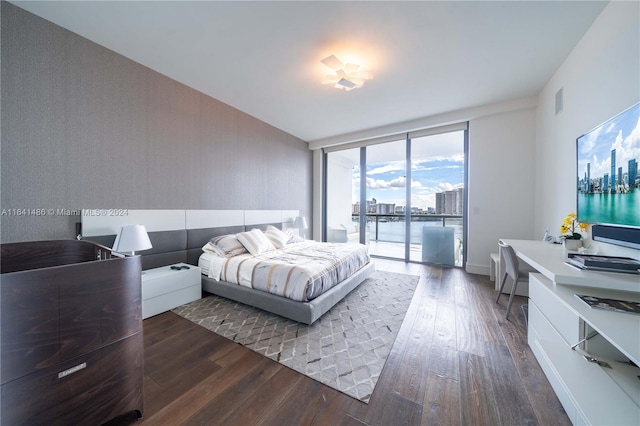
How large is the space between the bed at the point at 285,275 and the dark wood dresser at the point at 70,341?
1285mm

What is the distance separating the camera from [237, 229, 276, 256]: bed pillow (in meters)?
3.22

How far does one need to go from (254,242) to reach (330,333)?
1743mm

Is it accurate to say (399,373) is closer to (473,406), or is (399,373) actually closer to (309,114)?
(473,406)

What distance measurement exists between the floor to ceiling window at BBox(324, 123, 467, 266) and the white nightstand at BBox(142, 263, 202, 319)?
3.64 meters

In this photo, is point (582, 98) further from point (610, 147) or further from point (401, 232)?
point (401, 232)

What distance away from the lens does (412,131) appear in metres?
4.59

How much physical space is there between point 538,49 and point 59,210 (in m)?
5.23

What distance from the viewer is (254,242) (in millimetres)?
3299

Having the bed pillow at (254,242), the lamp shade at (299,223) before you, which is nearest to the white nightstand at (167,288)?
the bed pillow at (254,242)

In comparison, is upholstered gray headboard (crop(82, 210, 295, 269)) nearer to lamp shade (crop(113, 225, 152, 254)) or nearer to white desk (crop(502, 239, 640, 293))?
lamp shade (crop(113, 225, 152, 254))

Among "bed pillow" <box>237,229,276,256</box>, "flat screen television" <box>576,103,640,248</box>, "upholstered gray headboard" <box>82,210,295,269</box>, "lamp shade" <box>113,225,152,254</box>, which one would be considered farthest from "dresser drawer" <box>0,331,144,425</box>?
"flat screen television" <box>576,103,640,248</box>

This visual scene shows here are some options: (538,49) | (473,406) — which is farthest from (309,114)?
(473,406)

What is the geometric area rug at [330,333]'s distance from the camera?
1.65 m

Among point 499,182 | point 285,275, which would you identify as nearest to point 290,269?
point 285,275
